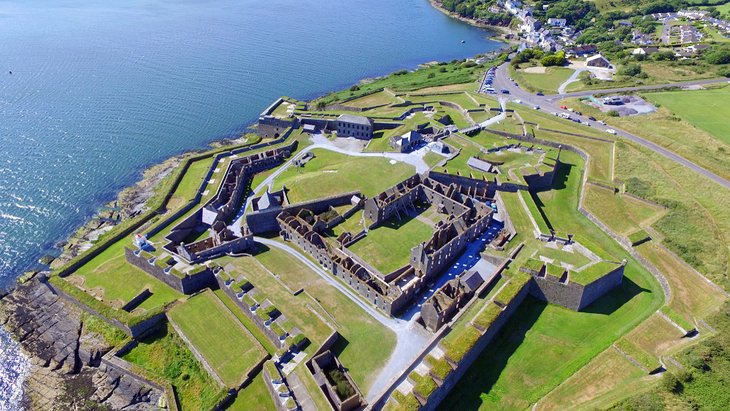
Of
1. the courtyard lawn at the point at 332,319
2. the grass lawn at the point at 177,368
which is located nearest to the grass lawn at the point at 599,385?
the courtyard lawn at the point at 332,319

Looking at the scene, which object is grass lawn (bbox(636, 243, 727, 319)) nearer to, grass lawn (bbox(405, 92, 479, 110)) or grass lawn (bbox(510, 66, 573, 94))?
grass lawn (bbox(405, 92, 479, 110))

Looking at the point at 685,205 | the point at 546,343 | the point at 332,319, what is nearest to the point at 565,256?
the point at 546,343

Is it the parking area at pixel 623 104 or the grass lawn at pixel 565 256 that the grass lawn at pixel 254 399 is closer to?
the grass lawn at pixel 565 256

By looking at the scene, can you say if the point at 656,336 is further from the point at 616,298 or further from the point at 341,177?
the point at 341,177

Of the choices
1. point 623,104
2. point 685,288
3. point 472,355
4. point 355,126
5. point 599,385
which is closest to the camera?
point 599,385

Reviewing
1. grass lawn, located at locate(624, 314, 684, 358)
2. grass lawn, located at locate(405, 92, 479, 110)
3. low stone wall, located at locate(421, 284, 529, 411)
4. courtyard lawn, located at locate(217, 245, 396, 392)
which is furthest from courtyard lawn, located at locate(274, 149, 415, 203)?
grass lawn, located at locate(624, 314, 684, 358)

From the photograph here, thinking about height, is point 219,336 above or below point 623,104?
above

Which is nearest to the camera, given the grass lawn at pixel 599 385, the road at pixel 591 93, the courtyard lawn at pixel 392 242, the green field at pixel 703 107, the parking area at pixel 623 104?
the grass lawn at pixel 599 385
